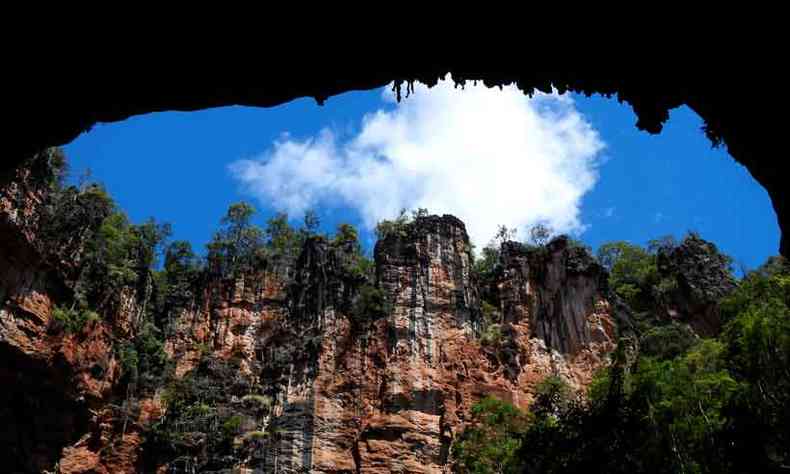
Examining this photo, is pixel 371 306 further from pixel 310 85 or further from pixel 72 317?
pixel 310 85

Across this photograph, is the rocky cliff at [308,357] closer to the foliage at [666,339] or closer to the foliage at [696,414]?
the foliage at [666,339]

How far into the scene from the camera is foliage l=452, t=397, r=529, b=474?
2177cm

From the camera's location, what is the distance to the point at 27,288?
2669cm

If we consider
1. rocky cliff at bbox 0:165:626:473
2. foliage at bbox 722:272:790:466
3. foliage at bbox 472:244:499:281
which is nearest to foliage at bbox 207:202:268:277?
rocky cliff at bbox 0:165:626:473

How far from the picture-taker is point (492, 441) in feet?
77.8

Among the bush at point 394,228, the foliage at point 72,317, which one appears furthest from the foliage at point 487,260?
the foliage at point 72,317

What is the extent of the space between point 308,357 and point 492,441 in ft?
37.5

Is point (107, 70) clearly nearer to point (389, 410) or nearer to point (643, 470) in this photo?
point (643, 470)

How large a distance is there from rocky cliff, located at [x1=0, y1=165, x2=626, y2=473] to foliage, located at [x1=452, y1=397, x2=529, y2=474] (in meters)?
4.60

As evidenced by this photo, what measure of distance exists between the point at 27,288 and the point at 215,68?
24.0m

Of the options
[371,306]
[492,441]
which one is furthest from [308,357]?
[492,441]

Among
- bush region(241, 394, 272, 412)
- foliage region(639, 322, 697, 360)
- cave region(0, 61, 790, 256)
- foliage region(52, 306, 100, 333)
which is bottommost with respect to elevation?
cave region(0, 61, 790, 256)

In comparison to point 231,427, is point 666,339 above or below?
above

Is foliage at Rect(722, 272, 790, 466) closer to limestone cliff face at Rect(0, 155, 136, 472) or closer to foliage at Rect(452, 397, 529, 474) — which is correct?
foliage at Rect(452, 397, 529, 474)
